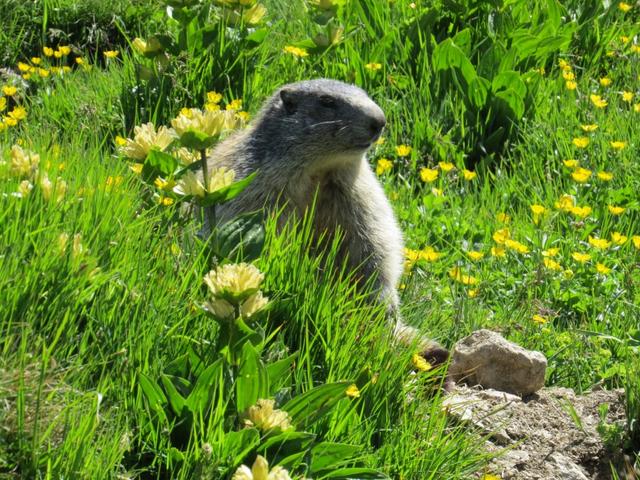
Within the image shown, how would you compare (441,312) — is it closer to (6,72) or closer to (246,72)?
(246,72)

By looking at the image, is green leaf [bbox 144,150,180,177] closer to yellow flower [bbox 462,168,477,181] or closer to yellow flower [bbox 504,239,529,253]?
yellow flower [bbox 504,239,529,253]

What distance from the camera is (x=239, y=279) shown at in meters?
2.42

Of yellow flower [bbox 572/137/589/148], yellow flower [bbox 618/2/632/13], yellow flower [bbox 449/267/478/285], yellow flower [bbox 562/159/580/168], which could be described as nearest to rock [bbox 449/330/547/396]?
yellow flower [bbox 449/267/478/285]

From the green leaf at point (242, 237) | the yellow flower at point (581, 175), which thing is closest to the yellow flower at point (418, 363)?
the green leaf at point (242, 237)

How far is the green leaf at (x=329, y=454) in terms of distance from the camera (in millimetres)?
2592

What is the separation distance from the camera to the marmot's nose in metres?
4.20

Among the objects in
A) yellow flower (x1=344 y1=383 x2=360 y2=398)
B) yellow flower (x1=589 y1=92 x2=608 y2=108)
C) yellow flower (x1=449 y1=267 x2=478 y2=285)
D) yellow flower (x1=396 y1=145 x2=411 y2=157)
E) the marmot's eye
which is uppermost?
the marmot's eye

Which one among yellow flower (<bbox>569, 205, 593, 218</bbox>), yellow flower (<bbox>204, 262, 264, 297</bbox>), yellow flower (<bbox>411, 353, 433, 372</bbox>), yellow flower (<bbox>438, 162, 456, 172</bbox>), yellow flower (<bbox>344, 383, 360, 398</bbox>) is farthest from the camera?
yellow flower (<bbox>438, 162, 456, 172</bbox>)

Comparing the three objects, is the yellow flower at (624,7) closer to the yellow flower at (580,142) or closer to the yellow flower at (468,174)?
the yellow flower at (580,142)

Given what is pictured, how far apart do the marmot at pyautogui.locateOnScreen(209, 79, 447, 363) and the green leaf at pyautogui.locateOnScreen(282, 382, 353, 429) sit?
4.97 feet

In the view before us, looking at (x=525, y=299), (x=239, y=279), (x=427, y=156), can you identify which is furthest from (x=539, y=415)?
(x=427, y=156)

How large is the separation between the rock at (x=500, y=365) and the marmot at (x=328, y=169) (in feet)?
1.49

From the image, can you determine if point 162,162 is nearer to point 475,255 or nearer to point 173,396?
point 173,396

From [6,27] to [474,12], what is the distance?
278cm
